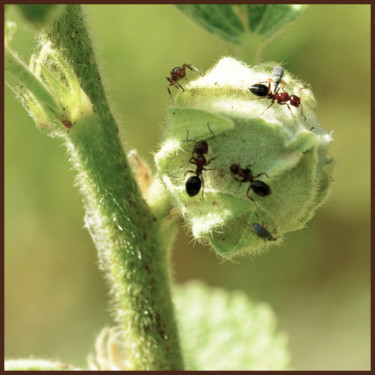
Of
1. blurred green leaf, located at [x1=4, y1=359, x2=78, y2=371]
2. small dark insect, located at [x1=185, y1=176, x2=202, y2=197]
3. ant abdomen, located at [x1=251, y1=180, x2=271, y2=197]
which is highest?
small dark insect, located at [x1=185, y1=176, x2=202, y2=197]

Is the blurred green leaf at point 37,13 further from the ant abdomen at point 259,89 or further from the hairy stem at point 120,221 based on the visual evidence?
the ant abdomen at point 259,89

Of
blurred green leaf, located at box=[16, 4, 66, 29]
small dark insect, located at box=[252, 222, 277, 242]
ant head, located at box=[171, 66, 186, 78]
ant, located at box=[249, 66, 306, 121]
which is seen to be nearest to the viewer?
blurred green leaf, located at box=[16, 4, 66, 29]

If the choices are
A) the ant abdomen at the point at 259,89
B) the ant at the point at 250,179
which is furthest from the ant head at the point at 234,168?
the ant abdomen at the point at 259,89

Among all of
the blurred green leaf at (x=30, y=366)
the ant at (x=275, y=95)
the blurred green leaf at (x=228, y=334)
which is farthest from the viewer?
the blurred green leaf at (x=228, y=334)

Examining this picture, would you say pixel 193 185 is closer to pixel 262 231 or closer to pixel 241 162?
pixel 241 162

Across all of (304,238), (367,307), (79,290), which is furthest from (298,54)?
(79,290)

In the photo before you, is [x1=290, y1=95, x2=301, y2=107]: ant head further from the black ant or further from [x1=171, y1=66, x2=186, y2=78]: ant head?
[x1=171, y1=66, x2=186, y2=78]: ant head

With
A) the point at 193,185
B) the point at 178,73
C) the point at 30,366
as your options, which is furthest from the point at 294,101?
the point at 30,366

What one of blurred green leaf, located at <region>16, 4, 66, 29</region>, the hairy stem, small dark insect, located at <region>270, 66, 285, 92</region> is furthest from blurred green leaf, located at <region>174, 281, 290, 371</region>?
blurred green leaf, located at <region>16, 4, 66, 29</region>
